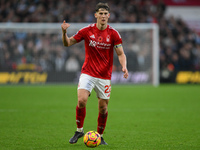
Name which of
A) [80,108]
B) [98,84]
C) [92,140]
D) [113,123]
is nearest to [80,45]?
[113,123]

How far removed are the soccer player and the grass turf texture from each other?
56cm

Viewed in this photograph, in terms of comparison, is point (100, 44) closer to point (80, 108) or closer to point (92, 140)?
point (80, 108)

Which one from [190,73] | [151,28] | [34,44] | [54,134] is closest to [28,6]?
[34,44]

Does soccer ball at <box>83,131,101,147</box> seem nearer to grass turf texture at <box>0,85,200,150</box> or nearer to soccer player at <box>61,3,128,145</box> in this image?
grass turf texture at <box>0,85,200,150</box>

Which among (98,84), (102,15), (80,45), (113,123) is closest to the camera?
(102,15)

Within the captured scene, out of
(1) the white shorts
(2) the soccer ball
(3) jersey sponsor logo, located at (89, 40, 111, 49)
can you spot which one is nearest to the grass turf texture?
(2) the soccer ball

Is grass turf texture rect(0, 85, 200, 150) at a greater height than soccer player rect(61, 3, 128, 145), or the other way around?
soccer player rect(61, 3, 128, 145)

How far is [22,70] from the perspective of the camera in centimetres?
1930

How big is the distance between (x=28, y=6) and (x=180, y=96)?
12.4 metres

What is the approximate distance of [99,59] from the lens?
6.27 m

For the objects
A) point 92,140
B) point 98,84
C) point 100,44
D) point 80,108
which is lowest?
point 92,140

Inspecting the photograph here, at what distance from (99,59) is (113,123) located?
2.67 meters

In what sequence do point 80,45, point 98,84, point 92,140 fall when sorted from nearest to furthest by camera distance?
point 92,140
point 98,84
point 80,45

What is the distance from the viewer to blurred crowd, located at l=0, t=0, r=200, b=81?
19.6 metres
